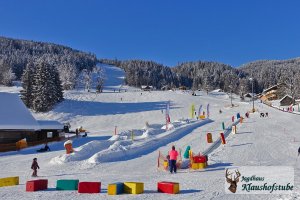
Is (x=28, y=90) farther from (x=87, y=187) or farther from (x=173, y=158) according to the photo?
(x=87, y=187)

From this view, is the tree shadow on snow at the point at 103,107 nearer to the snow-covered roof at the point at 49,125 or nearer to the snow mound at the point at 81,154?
the snow-covered roof at the point at 49,125

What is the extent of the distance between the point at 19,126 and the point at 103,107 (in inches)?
1756

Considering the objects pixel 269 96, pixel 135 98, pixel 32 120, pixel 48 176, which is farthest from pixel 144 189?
pixel 269 96

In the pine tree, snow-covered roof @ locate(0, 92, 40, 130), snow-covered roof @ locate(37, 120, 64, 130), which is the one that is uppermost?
the pine tree

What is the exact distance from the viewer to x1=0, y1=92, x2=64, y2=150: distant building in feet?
137

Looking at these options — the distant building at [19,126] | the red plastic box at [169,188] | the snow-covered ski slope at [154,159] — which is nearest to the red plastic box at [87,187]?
the snow-covered ski slope at [154,159]

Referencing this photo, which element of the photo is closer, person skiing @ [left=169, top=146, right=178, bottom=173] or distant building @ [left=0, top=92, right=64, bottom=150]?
person skiing @ [left=169, top=146, right=178, bottom=173]

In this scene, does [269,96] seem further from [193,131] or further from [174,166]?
→ [174,166]

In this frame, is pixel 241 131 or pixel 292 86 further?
pixel 292 86

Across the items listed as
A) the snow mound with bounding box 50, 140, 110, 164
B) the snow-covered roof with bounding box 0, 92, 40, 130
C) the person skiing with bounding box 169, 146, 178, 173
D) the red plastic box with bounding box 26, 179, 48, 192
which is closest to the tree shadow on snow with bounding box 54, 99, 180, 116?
the snow-covered roof with bounding box 0, 92, 40, 130

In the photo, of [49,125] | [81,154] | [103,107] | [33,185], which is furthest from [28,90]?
[33,185]

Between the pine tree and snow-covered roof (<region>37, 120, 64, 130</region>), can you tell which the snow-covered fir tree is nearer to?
the pine tree

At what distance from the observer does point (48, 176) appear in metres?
22.8

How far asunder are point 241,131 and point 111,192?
28.3 meters
